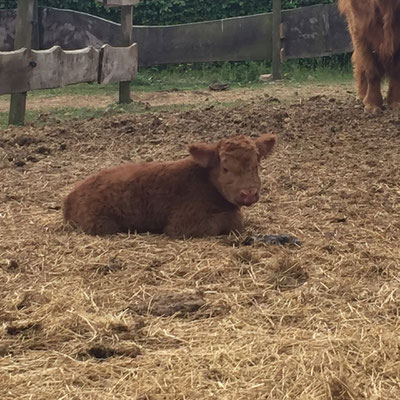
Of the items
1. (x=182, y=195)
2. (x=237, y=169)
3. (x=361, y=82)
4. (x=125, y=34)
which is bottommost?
(x=182, y=195)

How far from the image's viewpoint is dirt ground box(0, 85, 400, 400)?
288 cm

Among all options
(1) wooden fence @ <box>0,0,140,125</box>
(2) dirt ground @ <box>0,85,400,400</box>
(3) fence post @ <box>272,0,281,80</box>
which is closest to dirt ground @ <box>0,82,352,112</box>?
(1) wooden fence @ <box>0,0,140,125</box>

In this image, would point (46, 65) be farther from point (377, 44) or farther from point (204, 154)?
point (204, 154)

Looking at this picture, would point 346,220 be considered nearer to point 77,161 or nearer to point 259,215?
point 259,215

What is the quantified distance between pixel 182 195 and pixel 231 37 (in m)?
10.9

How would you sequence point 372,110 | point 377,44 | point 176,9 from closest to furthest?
point 372,110 → point 377,44 → point 176,9

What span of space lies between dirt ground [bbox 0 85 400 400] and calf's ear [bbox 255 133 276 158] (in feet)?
1.39

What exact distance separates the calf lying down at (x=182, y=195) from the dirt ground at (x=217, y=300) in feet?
0.45

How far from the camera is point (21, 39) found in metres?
9.34

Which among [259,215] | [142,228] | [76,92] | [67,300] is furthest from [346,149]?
[76,92]

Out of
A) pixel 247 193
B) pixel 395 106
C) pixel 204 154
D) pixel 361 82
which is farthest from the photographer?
pixel 361 82

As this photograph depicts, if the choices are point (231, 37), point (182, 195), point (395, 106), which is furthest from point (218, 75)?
point (182, 195)

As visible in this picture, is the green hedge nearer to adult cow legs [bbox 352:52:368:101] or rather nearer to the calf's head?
adult cow legs [bbox 352:52:368:101]

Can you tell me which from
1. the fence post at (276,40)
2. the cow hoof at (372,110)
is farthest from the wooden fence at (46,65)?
the fence post at (276,40)
